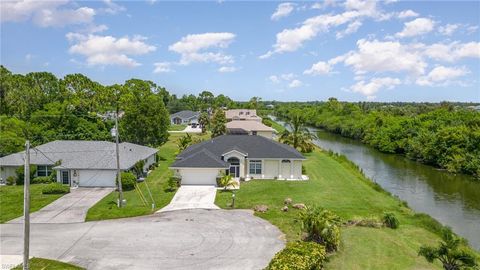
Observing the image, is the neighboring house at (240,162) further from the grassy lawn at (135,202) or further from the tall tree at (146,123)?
the tall tree at (146,123)

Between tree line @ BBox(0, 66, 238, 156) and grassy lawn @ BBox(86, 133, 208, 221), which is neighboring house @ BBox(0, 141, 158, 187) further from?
tree line @ BBox(0, 66, 238, 156)

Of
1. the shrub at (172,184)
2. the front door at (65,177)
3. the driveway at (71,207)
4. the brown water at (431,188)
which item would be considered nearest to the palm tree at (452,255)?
the brown water at (431,188)

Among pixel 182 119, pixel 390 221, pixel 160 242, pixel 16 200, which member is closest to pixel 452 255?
pixel 390 221

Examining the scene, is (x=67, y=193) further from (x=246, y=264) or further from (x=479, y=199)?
(x=479, y=199)

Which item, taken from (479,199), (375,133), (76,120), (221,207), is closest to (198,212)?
(221,207)

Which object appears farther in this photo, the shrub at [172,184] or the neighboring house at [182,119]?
the neighboring house at [182,119]
